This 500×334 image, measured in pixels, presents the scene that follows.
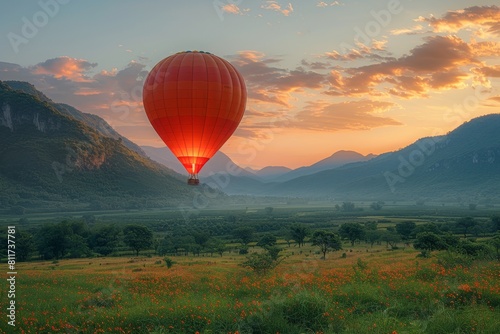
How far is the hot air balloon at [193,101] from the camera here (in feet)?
117

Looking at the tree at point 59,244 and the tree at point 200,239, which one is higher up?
the tree at point 59,244

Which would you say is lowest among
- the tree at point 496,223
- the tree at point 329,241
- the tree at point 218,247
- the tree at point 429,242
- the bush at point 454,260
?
the tree at point 496,223

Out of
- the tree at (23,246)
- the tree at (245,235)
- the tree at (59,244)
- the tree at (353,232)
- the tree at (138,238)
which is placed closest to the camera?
the tree at (23,246)

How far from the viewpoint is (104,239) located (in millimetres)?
97688

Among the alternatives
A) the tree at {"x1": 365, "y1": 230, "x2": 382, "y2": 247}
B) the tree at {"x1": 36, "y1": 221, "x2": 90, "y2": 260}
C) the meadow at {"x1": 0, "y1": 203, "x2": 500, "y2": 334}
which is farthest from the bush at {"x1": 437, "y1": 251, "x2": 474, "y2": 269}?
the tree at {"x1": 36, "y1": 221, "x2": 90, "y2": 260}

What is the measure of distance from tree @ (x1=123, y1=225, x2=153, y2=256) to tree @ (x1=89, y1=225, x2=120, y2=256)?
Result: 6.37 metres

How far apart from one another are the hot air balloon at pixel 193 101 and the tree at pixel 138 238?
5736 centimetres

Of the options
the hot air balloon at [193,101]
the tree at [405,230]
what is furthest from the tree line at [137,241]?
the hot air balloon at [193,101]

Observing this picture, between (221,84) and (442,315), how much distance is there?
27043 mm

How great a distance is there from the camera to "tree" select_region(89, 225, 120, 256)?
309ft

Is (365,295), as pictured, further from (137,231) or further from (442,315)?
(137,231)

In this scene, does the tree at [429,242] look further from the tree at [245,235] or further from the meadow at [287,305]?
the tree at [245,235]

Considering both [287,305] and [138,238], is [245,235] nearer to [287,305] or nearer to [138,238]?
[138,238]

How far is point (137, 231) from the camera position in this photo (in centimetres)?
9219
